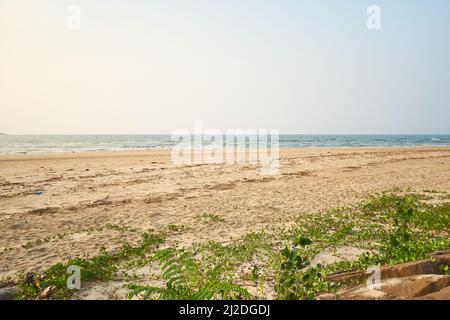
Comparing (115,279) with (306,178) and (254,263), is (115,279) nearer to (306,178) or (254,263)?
(254,263)

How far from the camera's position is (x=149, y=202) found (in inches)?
559

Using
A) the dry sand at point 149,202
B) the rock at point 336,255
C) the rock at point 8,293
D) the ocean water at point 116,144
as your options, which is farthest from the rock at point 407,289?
the ocean water at point 116,144

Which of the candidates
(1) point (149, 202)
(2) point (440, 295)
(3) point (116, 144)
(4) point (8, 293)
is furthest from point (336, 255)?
(3) point (116, 144)

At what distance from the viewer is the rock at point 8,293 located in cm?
578

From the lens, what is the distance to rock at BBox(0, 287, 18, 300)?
19.0 ft

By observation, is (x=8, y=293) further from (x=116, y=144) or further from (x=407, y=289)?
(x=116, y=144)

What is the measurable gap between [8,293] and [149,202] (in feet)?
27.4

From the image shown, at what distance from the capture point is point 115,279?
6582 mm

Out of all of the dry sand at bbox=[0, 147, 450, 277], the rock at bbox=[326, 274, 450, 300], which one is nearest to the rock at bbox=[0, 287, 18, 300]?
the dry sand at bbox=[0, 147, 450, 277]

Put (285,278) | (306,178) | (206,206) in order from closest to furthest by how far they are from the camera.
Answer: (285,278) < (206,206) < (306,178)

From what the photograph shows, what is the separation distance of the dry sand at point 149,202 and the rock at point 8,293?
3.68ft

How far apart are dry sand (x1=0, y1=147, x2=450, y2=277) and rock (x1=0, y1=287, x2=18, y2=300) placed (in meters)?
1.12
